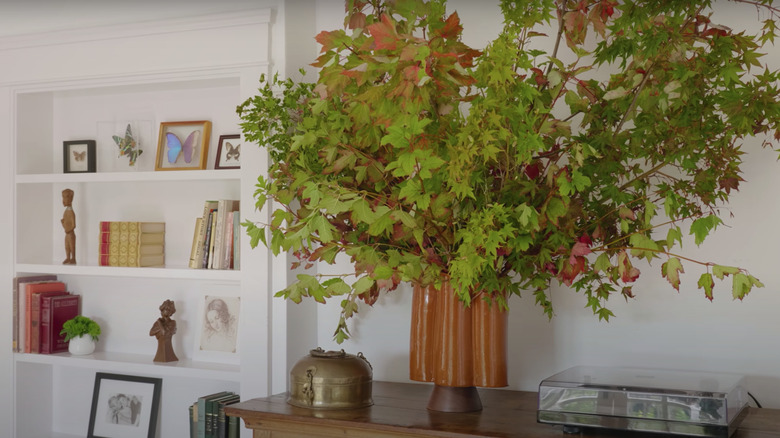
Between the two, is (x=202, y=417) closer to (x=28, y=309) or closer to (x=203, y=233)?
(x=203, y=233)

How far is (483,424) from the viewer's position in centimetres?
214

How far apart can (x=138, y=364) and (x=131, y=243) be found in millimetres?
469

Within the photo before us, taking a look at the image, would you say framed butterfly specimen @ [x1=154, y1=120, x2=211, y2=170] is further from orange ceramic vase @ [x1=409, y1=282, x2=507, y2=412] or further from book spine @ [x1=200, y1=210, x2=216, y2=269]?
orange ceramic vase @ [x1=409, y1=282, x2=507, y2=412]

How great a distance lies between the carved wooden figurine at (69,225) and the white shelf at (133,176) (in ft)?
0.36

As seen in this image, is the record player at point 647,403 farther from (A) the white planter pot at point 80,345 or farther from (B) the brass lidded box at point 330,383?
(A) the white planter pot at point 80,345

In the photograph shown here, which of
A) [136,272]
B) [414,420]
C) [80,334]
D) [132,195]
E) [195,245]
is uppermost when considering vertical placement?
[132,195]

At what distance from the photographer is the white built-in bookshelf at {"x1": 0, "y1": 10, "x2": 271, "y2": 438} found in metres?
2.95

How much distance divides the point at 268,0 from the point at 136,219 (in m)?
1.14

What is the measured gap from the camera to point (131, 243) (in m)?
3.26

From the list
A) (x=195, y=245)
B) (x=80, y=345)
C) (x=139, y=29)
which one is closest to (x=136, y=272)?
(x=195, y=245)

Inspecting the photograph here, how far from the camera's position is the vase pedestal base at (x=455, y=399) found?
2268 millimetres

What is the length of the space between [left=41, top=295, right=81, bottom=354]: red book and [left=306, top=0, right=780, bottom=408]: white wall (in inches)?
74.3

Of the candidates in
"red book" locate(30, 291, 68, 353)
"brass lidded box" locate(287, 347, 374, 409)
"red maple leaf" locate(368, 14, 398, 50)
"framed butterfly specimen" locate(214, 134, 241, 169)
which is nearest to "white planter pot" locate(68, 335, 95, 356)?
"red book" locate(30, 291, 68, 353)

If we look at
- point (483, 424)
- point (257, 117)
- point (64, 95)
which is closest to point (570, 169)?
point (483, 424)
